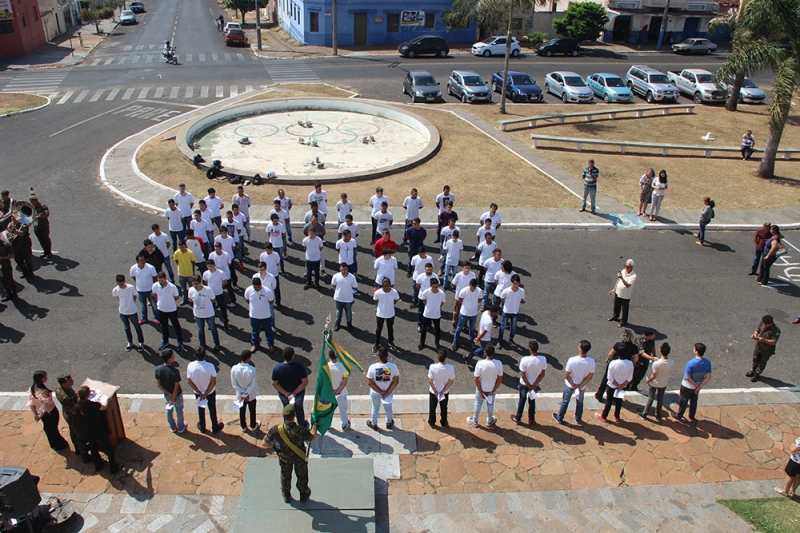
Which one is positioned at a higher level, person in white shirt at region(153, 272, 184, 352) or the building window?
the building window

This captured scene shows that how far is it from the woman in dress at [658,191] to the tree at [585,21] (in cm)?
3733

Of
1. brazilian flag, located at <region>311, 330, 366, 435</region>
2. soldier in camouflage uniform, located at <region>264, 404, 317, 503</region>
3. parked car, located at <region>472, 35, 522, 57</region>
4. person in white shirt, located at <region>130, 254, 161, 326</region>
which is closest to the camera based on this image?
soldier in camouflage uniform, located at <region>264, 404, 317, 503</region>

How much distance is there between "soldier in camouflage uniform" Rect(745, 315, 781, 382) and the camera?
1065 centimetres

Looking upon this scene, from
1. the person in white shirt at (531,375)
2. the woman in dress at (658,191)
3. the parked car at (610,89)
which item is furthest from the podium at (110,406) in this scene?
the parked car at (610,89)

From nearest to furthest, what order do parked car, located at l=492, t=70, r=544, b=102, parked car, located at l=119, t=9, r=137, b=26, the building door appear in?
parked car, located at l=492, t=70, r=544, b=102, the building door, parked car, located at l=119, t=9, r=137, b=26

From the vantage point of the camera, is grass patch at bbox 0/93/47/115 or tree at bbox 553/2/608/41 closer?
grass patch at bbox 0/93/47/115

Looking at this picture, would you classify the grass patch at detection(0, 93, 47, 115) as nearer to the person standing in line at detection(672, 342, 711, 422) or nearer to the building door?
the building door

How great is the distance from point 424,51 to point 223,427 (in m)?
41.5

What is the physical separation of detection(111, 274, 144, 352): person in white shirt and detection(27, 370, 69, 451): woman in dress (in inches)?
103

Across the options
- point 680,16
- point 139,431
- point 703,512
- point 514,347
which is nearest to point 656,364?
point 703,512

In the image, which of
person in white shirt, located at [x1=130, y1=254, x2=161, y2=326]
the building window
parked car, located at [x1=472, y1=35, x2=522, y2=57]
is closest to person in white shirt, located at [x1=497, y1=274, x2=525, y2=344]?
person in white shirt, located at [x1=130, y1=254, x2=161, y2=326]

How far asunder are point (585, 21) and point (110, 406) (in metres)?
50.8

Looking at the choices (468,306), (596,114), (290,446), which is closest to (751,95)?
(596,114)

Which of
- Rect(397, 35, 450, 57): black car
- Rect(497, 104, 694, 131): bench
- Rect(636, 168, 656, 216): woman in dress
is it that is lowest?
Rect(636, 168, 656, 216): woman in dress
